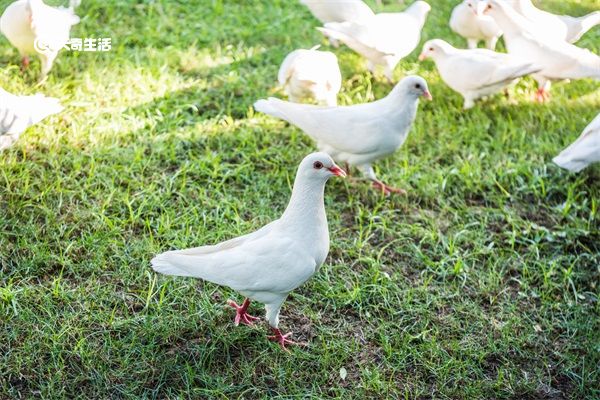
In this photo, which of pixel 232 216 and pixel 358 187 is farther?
pixel 358 187

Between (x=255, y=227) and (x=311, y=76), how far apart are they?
124 cm

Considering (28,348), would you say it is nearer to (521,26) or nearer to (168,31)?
(168,31)

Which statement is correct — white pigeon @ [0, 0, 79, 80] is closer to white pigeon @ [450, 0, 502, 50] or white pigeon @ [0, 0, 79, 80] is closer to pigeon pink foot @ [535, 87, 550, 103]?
white pigeon @ [450, 0, 502, 50]

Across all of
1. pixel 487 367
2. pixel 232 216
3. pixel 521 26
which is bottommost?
pixel 487 367

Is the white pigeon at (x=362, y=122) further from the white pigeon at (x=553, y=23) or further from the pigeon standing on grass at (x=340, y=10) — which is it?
the white pigeon at (x=553, y=23)

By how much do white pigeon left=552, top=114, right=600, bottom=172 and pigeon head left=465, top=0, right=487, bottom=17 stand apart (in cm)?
158

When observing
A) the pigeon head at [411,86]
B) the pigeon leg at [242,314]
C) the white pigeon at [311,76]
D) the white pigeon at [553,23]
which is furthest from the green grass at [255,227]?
the pigeon head at [411,86]

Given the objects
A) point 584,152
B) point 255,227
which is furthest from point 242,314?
point 584,152

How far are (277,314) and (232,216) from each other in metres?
1.08

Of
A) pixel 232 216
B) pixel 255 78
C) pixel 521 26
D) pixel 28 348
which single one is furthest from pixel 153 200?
pixel 521 26

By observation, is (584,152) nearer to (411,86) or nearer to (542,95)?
(411,86)

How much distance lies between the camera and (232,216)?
4.61m

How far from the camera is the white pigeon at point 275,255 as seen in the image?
3.46 meters

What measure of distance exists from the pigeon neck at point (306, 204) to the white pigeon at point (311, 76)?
1.66 meters
